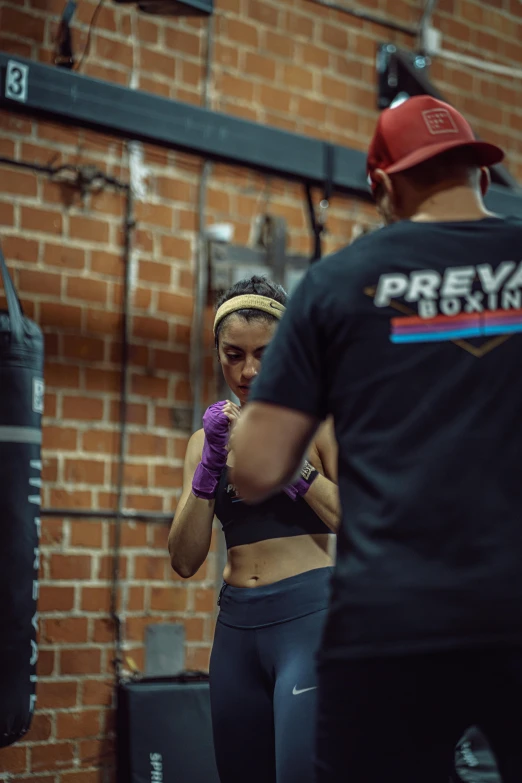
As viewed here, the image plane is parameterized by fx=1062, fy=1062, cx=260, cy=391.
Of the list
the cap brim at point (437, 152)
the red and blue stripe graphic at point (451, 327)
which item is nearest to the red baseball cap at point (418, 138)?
the cap brim at point (437, 152)

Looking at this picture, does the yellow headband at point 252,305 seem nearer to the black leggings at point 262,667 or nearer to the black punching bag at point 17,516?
the black leggings at point 262,667

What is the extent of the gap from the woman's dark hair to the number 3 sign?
98 centimetres

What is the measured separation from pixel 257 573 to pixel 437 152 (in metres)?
1.11

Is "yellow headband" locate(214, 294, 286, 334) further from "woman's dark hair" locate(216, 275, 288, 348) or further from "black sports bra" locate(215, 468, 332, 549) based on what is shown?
"black sports bra" locate(215, 468, 332, 549)

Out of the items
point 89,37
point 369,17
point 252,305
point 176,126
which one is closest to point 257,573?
point 252,305

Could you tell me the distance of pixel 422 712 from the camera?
1.24 metres

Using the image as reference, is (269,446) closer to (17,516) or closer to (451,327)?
(451,327)

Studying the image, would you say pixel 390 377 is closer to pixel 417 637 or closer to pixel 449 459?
pixel 449 459

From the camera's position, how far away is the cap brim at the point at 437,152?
140cm

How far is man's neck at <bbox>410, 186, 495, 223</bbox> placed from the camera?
4.60 feet

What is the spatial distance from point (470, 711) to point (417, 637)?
0.37ft

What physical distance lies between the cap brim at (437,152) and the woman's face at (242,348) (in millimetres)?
890

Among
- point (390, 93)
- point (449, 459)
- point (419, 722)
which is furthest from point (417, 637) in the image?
point (390, 93)

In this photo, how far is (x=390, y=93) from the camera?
4434 millimetres
